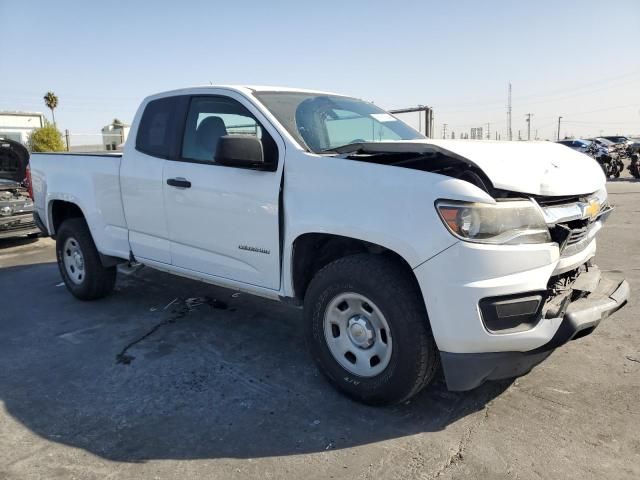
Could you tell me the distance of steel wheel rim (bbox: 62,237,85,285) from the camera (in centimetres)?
540

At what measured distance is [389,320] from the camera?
9.45 ft

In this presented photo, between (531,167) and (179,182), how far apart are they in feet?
8.35

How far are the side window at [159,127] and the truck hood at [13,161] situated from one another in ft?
18.1

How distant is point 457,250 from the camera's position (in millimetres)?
2600

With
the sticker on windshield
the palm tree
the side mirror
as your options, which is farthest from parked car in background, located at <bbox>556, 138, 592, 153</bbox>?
the palm tree

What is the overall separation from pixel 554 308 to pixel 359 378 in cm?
117

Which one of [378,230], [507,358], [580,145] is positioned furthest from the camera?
[580,145]

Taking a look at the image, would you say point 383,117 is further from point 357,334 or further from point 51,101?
point 51,101

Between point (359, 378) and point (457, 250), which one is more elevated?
point (457, 250)

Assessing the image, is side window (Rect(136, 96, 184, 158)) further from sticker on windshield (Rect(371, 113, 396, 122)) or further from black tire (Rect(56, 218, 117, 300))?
sticker on windshield (Rect(371, 113, 396, 122))

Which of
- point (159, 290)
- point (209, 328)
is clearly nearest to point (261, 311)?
point (209, 328)

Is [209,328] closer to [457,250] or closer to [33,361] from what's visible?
[33,361]

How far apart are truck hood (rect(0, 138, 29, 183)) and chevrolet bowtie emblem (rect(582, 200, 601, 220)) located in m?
8.86

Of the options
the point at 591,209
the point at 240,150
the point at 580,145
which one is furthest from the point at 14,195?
the point at 580,145
